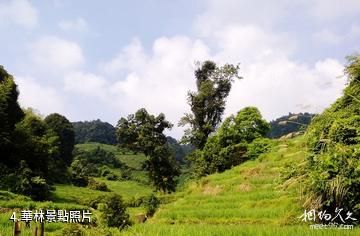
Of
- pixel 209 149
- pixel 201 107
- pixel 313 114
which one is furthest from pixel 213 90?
pixel 313 114

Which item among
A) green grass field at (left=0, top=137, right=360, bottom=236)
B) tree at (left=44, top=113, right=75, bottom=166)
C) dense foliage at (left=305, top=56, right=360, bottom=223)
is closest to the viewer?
green grass field at (left=0, top=137, right=360, bottom=236)

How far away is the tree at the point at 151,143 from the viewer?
46.8 metres

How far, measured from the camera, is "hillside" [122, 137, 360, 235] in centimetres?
1165

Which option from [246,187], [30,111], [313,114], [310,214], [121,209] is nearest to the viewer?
[310,214]

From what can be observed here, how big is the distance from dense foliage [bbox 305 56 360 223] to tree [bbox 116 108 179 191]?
32.8 metres

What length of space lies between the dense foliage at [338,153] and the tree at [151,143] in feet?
108

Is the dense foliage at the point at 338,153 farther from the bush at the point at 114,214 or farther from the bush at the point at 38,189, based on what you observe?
the bush at the point at 38,189

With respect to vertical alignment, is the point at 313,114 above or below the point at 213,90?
below

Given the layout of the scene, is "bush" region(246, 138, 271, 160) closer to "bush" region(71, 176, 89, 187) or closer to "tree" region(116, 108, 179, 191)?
"tree" region(116, 108, 179, 191)

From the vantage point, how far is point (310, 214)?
1315 cm

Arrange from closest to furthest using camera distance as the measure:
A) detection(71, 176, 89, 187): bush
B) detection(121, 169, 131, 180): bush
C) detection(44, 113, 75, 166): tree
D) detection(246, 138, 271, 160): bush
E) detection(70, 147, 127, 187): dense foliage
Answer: detection(246, 138, 271, 160): bush
detection(71, 176, 89, 187): bush
detection(70, 147, 127, 187): dense foliage
detection(44, 113, 75, 166): tree
detection(121, 169, 131, 180): bush

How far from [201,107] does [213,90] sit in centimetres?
205

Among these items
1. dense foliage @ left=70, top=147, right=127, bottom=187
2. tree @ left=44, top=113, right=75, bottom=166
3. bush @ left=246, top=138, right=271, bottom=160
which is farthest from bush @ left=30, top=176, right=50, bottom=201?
tree @ left=44, top=113, right=75, bottom=166

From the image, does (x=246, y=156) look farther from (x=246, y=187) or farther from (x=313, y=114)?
(x=313, y=114)
